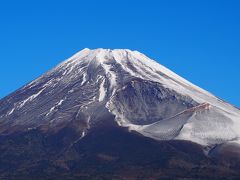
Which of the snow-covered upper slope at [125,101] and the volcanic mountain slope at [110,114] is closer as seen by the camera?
the volcanic mountain slope at [110,114]

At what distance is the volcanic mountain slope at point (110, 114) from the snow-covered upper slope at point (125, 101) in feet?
0.50

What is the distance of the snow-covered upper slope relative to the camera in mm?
139250

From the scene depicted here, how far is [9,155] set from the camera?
13788cm

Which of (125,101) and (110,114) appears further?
(125,101)

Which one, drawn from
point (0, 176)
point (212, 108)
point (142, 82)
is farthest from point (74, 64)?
point (0, 176)

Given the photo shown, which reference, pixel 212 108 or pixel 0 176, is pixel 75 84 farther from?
pixel 0 176

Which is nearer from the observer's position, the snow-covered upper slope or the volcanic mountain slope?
the volcanic mountain slope

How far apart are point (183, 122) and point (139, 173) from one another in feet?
70.6

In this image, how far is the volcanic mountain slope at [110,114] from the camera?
132 m

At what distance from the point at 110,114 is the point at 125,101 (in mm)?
6902

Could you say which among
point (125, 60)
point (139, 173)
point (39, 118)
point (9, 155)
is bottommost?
point (139, 173)

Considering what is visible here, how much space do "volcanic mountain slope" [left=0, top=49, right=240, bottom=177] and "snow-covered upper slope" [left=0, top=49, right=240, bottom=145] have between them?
0.15m

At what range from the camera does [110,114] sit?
14500 centimetres

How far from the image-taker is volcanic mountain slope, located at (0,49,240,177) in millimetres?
132125
